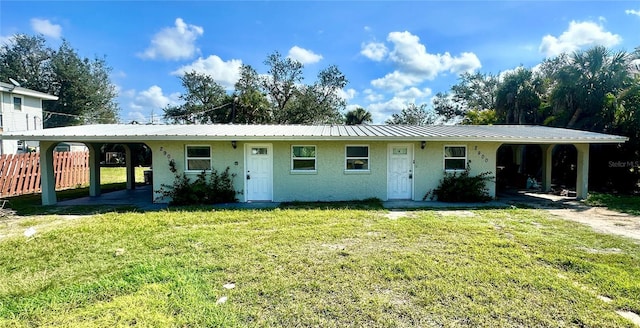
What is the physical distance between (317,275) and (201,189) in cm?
741

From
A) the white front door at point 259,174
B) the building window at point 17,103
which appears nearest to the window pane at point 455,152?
the white front door at point 259,174

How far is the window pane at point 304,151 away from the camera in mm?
11555

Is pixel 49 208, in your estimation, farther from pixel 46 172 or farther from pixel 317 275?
pixel 317 275

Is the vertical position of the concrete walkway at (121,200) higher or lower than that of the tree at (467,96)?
lower

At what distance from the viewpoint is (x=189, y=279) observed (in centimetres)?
451

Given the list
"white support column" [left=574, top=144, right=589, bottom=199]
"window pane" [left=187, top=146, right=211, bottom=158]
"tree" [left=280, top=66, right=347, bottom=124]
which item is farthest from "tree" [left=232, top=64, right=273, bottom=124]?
"white support column" [left=574, top=144, right=589, bottom=199]

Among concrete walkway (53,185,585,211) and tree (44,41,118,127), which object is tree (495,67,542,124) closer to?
concrete walkway (53,185,585,211)

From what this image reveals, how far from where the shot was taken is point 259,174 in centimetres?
1154

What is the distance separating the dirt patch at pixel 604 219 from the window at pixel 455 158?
3051mm

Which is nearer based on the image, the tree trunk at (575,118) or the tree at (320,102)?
the tree trunk at (575,118)

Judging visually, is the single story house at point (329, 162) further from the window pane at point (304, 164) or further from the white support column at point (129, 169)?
the white support column at point (129, 169)

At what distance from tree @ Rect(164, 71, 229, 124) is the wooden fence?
66.1ft

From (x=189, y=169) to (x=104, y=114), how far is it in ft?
116

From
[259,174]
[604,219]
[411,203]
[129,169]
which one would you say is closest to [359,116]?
[411,203]
